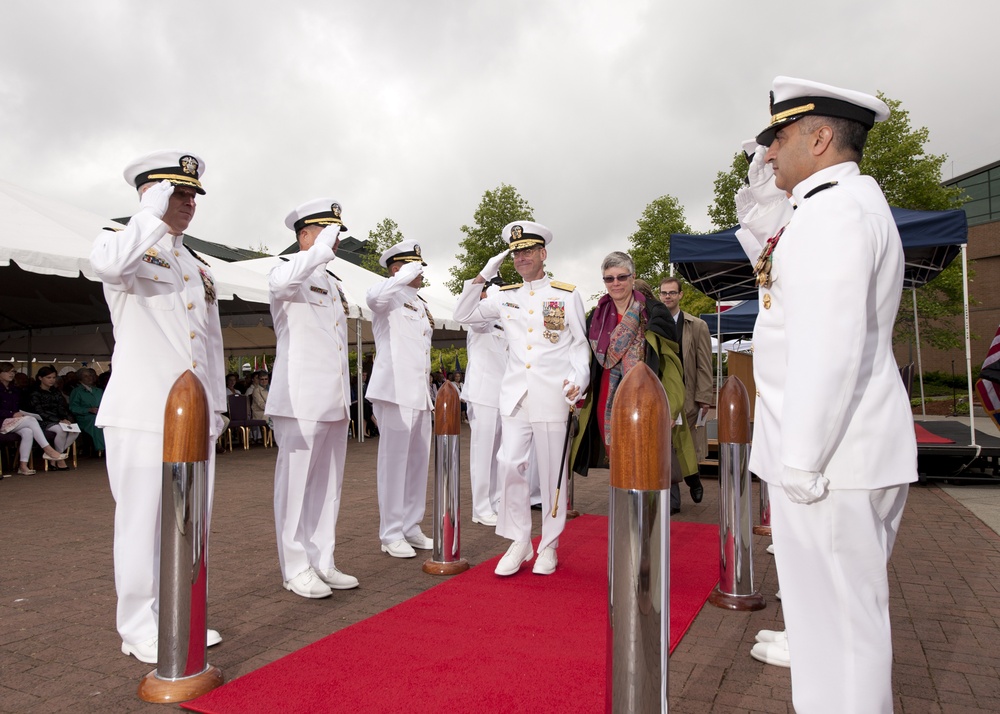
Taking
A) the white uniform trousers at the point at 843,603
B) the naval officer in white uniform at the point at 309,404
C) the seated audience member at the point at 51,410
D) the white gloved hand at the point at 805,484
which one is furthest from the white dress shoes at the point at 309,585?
the seated audience member at the point at 51,410

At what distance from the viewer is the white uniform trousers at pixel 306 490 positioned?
179 inches

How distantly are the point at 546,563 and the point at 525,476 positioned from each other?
24.1 inches

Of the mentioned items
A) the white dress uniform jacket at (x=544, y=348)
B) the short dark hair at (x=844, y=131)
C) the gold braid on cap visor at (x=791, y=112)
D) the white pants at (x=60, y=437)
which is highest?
the gold braid on cap visor at (x=791, y=112)

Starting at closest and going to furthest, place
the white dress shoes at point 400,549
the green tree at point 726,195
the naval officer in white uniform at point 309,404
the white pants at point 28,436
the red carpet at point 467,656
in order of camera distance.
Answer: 1. the red carpet at point 467,656
2. the naval officer in white uniform at point 309,404
3. the white dress shoes at point 400,549
4. the white pants at point 28,436
5. the green tree at point 726,195

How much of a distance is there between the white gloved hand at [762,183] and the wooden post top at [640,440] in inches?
74.3

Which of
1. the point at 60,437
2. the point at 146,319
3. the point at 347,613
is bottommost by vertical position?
the point at 347,613

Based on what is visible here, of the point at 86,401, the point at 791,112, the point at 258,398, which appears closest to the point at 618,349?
the point at 791,112

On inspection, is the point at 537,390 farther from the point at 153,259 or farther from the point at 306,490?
the point at 153,259

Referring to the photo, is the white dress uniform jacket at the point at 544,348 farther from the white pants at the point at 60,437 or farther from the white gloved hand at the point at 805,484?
the white pants at the point at 60,437

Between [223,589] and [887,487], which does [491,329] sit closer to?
[223,589]

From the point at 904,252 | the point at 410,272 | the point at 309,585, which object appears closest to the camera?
the point at 309,585

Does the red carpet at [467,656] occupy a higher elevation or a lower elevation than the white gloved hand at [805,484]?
lower

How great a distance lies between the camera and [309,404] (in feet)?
15.0

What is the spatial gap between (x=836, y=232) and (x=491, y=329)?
576cm
